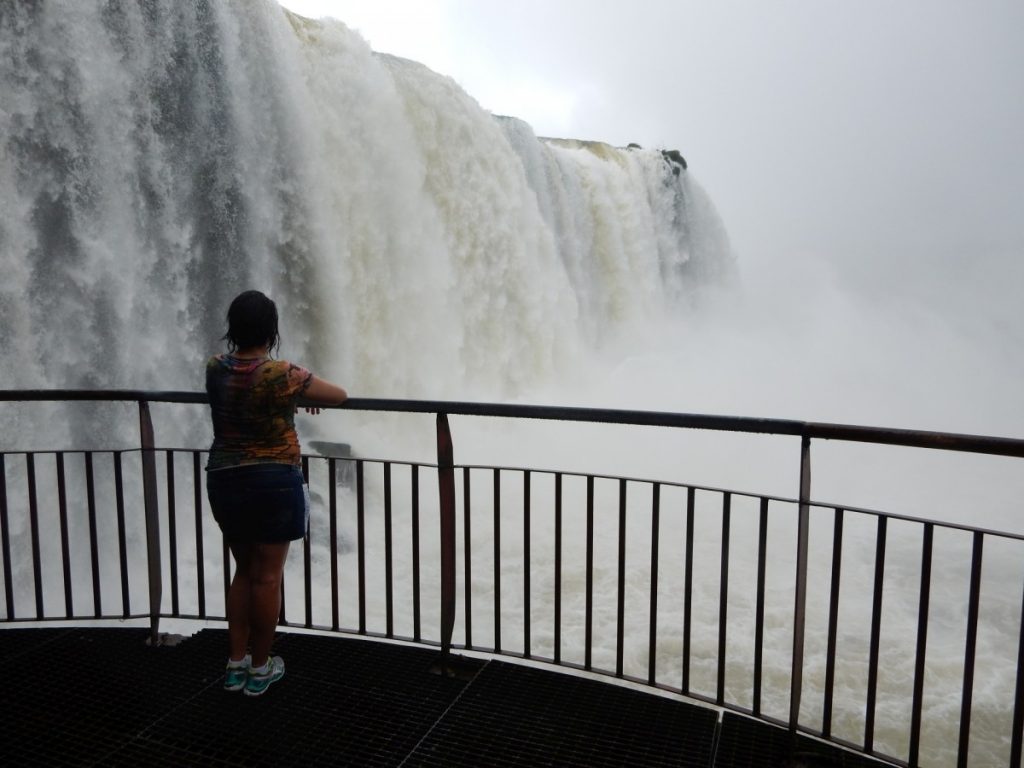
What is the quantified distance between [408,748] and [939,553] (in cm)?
943

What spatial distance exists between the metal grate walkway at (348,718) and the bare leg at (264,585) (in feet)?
0.95

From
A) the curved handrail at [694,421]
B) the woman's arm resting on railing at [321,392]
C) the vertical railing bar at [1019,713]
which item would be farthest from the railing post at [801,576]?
the woman's arm resting on railing at [321,392]

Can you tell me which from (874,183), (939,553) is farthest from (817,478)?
(874,183)

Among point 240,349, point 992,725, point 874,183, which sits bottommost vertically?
point 992,725

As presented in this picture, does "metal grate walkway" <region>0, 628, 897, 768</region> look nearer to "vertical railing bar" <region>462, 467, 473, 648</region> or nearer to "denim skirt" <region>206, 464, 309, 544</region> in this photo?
"vertical railing bar" <region>462, 467, 473, 648</region>

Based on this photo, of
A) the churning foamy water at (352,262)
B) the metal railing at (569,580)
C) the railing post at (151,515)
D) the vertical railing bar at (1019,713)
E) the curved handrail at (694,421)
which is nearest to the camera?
the curved handrail at (694,421)

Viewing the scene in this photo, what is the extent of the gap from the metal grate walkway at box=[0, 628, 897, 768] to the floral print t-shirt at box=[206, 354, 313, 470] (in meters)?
0.87

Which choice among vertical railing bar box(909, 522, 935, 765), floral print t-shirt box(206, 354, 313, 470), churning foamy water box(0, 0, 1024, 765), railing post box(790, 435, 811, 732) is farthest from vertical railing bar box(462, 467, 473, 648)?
churning foamy water box(0, 0, 1024, 765)

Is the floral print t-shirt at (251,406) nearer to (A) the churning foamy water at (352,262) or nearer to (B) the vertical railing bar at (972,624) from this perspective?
(B) the vertical railing bar at (972,624)

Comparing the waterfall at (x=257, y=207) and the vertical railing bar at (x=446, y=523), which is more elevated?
the waterfall at (x=257, y=207)

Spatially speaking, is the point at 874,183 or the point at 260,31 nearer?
the point at 260,31

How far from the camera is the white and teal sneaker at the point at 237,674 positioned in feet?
9.21

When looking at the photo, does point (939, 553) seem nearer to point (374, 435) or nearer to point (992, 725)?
point (992, 725)

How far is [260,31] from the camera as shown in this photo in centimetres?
1010
